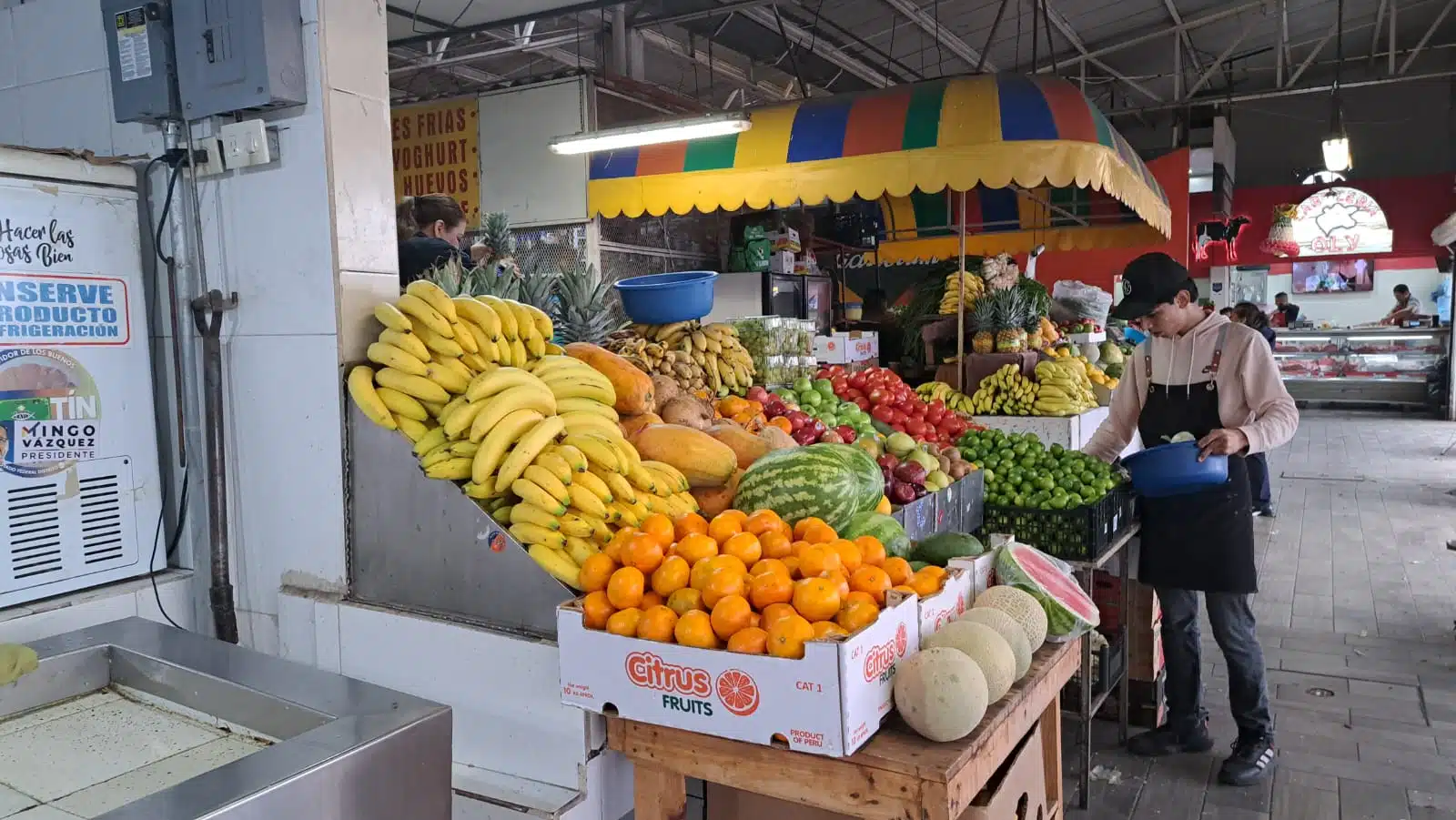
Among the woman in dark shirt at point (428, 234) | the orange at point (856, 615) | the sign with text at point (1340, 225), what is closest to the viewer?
the orange at point (856, 615)

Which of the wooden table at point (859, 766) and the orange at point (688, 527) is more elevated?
the orange at point (688, 527)

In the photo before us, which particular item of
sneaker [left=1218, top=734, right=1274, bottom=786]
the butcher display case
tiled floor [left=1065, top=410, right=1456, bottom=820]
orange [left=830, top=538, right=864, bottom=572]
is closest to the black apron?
sneaker [left=1218, top=734, right=1274, bottom=786]

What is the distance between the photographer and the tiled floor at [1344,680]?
356 cm

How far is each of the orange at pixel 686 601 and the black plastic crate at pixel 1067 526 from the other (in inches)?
78.2

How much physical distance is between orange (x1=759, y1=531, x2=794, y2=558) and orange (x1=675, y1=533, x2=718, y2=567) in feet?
0.39

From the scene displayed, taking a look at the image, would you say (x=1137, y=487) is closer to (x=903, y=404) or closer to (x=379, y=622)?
(x=903, y=404)

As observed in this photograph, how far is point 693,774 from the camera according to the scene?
2.02 metres

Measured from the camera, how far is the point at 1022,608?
2277 millimetres

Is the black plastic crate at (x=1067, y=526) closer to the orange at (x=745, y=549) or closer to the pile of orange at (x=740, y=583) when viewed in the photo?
the pile of orange at (x=740, y=583)

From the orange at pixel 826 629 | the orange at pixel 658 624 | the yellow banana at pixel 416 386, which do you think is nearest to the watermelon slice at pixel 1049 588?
the orange at pixel 826 629

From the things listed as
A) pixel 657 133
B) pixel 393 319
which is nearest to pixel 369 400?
pixel 393 319

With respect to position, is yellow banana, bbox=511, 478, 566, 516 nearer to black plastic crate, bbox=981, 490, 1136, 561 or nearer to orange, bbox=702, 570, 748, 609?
orange, bbox=702, 570, 748, 609

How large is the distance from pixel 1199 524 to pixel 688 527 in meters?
2.36

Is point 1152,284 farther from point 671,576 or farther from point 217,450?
point 217,450
